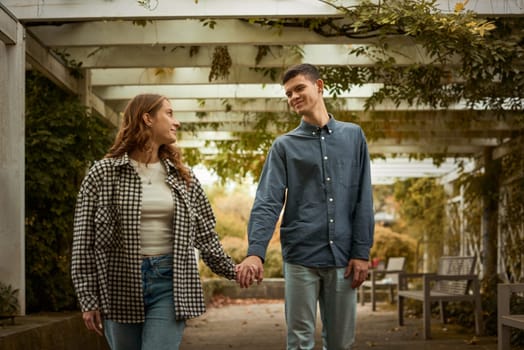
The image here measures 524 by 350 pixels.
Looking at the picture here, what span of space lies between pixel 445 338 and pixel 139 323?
254 inches

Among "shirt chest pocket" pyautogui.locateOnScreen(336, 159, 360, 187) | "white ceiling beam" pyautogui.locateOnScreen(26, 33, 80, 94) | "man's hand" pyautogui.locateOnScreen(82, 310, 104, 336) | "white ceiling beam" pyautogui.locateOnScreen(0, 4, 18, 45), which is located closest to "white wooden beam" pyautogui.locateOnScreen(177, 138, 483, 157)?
"white ceiling beam" pyautogui.locateOnScreen(26, 33, 80, 94)

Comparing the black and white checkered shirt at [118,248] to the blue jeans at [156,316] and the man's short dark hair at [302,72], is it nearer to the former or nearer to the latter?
the blue jeans at [156,316]

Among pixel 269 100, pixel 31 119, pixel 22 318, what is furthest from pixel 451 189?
pixel 22 318

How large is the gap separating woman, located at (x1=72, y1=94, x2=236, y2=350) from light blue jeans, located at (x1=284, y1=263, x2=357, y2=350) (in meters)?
0.48

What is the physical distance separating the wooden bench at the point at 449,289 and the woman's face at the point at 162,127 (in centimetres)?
610

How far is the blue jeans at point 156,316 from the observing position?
3025mm

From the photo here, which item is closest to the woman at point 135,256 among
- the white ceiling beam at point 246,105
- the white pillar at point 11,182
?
the white pillar at point 11,182

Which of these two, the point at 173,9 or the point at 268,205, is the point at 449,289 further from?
the point at 268,205

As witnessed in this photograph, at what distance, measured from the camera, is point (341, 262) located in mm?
3502

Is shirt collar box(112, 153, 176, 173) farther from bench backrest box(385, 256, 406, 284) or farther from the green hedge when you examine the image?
bench backrest box(385, 256, 406, 284)

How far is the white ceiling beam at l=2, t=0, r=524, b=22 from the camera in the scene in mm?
6535

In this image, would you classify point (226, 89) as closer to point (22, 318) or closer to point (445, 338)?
point (445, 338)

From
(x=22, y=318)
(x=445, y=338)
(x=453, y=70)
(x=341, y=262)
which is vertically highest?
(x=453, y=70)

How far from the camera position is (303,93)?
3664 mm
